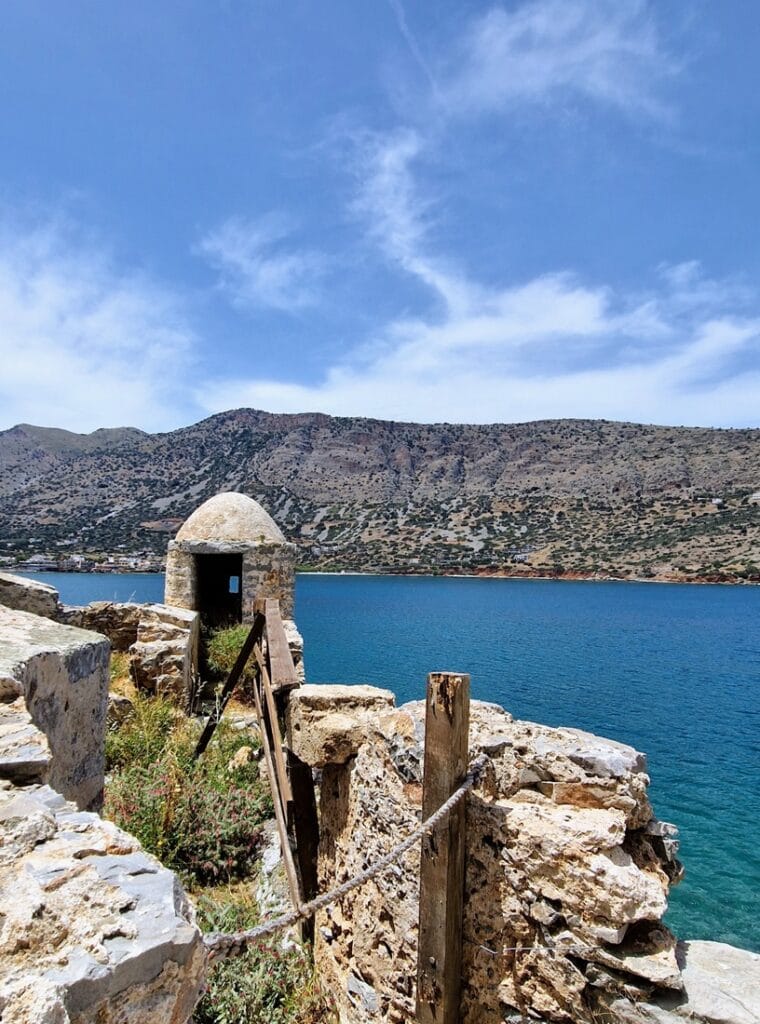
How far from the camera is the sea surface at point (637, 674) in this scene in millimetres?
8484

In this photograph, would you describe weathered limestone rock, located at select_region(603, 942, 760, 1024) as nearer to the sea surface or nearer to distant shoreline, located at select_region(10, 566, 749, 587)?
the sea surface

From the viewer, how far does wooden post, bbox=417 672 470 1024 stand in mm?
2559

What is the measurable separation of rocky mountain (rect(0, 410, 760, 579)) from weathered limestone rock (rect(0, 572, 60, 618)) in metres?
58.3

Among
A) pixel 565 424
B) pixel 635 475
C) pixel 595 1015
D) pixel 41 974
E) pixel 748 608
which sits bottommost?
pixel 748 608

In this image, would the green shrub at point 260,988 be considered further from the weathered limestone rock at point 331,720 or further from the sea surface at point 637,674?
the sea surface at point 637,674

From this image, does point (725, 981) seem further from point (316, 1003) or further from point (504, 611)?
point (504, 611)

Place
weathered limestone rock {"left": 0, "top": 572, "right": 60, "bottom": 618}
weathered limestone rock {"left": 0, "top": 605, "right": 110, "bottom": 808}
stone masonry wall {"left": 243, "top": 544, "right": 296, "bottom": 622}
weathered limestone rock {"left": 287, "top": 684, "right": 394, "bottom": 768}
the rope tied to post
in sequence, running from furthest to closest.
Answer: stone masonry wall {"left": 243, "top": 544, "right": 296, "bottom": 622}
weathered limestone rock {"left": 0, "top": 572, "right": 60, "bottom": 618}
weathered limestone rock {"left": 287, "top": 684, "right": 394, "bottom": 768}
weathered limestone rock {"left": 0, "top": 605, "right": 110, "bottom": 808}
the rope tied to post

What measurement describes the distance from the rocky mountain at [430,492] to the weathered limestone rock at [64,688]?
59.7 meters

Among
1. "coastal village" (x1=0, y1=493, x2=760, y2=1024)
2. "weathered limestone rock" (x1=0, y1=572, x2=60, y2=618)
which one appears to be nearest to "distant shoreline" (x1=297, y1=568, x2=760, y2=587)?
"weathered limestone rock" (x1=0, y1=572, x2=60, y2=618)

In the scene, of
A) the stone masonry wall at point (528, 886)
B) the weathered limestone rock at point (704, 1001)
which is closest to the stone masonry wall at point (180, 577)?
the stone masonry wall at point (528, 886)

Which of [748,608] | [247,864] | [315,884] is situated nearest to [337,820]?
[315,884]

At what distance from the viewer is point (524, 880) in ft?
8.15

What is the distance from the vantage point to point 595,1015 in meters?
2.25

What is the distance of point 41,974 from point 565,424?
8779 cm
